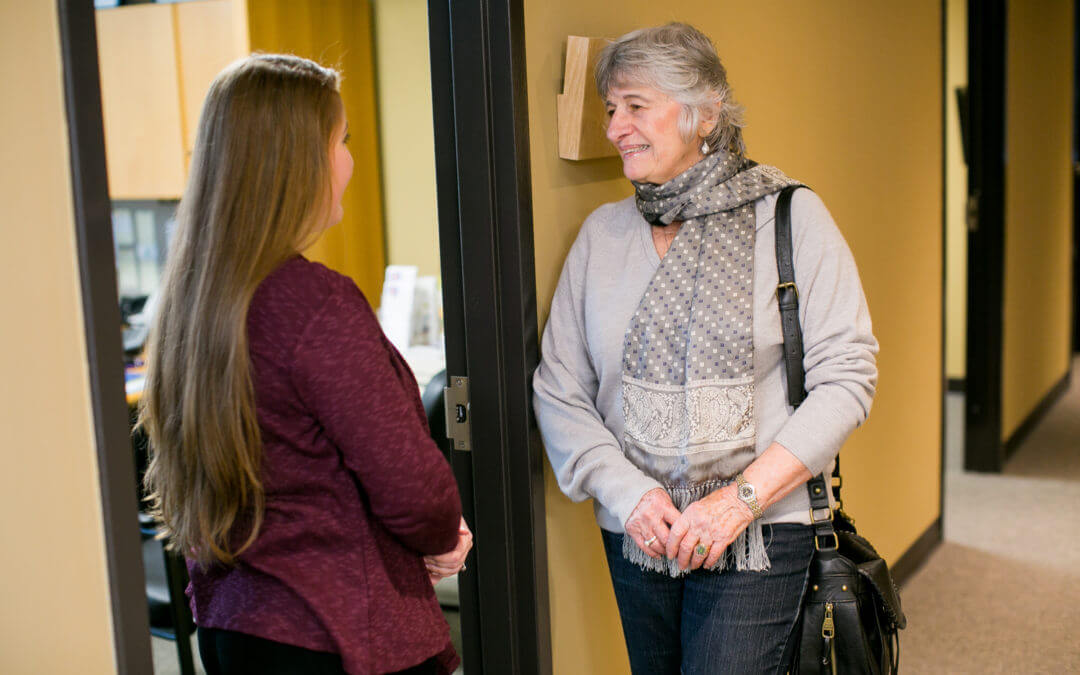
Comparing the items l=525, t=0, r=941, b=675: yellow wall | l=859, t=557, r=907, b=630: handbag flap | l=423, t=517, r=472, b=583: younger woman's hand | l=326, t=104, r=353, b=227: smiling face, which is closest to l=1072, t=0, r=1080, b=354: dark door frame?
l=525, t=0, r=941, b=675: yellow wall

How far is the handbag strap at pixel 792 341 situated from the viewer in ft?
5.02

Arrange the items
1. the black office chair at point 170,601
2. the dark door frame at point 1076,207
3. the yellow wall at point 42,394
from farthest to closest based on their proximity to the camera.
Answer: the dark door frame at point 1076,207, the black office chair at point 170,601, the yellow wall at point 42,394

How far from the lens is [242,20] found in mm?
3494

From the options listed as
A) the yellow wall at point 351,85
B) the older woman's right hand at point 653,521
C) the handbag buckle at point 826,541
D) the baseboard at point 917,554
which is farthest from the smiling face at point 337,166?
the baseboard at point 917,554

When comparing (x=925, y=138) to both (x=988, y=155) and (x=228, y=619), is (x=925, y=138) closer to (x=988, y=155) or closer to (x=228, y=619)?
(x=988, y=155)

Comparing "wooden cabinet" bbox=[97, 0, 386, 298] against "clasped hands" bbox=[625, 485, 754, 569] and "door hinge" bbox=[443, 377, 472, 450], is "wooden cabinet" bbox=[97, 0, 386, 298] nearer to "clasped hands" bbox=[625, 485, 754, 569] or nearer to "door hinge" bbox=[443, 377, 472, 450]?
"door hinge" bbox=[443, 377, 472, 450]

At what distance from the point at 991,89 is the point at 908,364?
171cm

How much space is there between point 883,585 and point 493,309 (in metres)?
0.77

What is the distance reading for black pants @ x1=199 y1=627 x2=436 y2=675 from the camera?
112 cm

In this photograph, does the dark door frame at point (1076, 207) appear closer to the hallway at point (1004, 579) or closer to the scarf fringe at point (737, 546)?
the hallway at point (1004, 579)

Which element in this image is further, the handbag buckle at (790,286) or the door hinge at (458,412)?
the door hinge at (458,412)

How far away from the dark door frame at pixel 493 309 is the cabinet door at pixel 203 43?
218 cm

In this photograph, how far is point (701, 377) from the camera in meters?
1.50

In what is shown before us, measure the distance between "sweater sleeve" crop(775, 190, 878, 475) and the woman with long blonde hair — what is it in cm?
60
